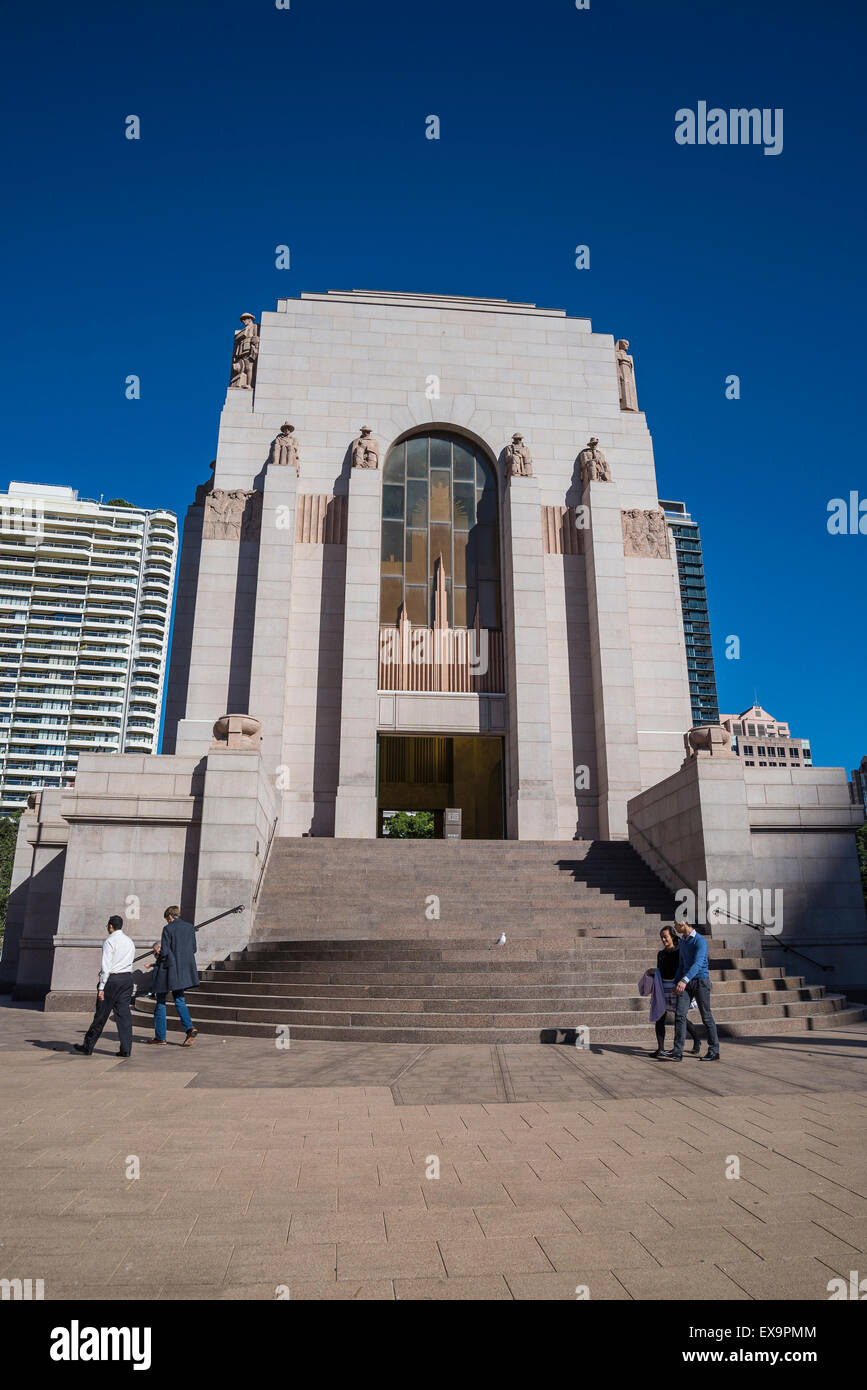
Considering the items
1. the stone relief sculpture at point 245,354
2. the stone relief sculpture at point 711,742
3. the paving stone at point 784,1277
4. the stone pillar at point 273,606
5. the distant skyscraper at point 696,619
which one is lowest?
the paving stone at point 784,1277

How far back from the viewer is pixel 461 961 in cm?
1304

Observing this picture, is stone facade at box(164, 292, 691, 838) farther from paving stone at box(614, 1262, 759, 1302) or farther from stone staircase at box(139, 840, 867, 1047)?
paving stone at box(614, 1262, 759, 1302)

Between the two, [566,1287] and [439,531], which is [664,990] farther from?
[439,531]

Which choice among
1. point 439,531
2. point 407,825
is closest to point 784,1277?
point 439,531

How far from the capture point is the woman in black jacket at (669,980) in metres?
10.1

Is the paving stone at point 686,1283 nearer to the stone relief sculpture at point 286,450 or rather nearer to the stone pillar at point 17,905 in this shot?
the stone pillar at point 17,905

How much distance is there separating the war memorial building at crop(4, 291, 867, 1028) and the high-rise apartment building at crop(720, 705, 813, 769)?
377 ft

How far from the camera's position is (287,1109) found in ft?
24.0

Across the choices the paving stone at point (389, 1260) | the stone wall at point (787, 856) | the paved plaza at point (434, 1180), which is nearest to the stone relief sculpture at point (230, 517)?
the stone wall at point (787, 856)

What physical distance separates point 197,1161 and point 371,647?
2049 cm

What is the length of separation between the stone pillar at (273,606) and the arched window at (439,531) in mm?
3325

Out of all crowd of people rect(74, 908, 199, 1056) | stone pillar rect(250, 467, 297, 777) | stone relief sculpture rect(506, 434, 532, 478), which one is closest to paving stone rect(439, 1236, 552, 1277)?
crowd of people rect(74, 908, 199, 1056)

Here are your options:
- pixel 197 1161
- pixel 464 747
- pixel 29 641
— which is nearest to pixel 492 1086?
pixel 197 1161
